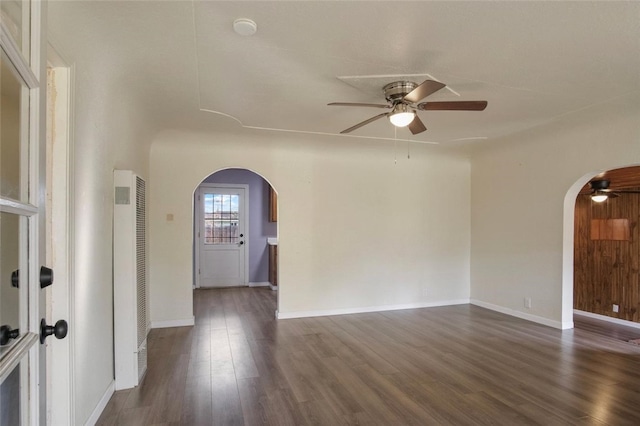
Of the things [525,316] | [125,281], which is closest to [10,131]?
[125,281]

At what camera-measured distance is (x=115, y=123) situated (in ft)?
9.20

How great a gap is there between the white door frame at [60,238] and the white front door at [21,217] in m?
1.02

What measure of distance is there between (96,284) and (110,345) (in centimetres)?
65

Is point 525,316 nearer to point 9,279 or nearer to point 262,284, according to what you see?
point 262,284

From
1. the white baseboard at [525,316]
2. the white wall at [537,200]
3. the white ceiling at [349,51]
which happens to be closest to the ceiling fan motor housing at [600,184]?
the white wall at [537,200]

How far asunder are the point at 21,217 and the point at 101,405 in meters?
2.15

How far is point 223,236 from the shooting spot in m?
7.32

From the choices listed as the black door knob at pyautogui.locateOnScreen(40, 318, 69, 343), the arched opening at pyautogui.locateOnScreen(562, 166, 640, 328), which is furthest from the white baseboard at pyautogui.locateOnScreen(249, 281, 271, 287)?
the black door knob at pyautogui.locateOnScreen(40, 318, 69, 343)

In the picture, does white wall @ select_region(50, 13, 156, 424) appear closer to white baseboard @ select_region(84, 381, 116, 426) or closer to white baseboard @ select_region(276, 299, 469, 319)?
white baseboard @ select_region(84, 381, 116, 426)

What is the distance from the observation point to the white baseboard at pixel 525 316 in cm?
444

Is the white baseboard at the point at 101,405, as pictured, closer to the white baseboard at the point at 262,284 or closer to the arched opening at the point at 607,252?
the white baseboard at the point at 262,284

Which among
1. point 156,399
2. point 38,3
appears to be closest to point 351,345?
point 156,399

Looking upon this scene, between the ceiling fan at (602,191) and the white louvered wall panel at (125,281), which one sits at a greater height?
the ceiling fan at (602,191)

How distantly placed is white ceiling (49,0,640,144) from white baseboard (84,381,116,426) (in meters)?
2.22
